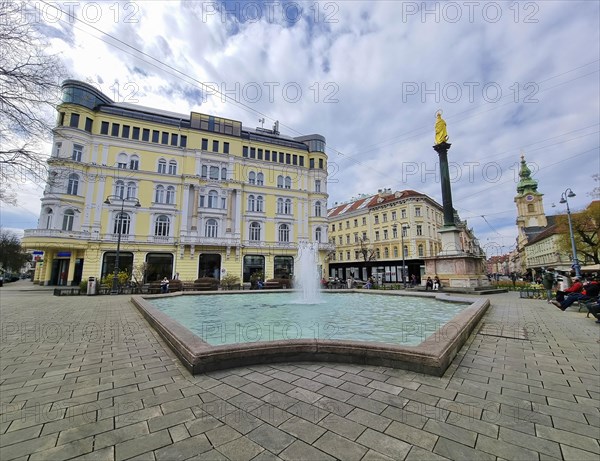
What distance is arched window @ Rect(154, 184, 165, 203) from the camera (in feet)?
105

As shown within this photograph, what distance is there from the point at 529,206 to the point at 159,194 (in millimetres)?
102307

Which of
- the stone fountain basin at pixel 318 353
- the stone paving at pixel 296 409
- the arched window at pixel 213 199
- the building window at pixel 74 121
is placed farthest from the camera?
the arched window at pixel 213 199

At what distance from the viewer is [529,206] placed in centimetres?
8550

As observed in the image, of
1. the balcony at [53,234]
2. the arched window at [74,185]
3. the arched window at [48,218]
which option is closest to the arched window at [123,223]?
the balcony at [53,234]

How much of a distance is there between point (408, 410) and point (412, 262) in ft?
141

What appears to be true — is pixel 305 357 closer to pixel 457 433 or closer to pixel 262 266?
pixel 457 433

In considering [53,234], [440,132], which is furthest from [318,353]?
[53,234]

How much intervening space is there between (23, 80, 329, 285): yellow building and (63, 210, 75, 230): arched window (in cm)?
8

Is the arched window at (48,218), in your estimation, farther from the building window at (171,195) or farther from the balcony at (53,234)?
the building window at (171,195)

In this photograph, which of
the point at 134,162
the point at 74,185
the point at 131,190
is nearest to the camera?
the point at 74,185

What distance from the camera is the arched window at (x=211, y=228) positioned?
33406mm

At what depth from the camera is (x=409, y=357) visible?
13.3ft

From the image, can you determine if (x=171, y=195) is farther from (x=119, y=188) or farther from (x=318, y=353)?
(x=318, y=353)

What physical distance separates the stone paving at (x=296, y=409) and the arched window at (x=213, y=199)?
30.1 m
